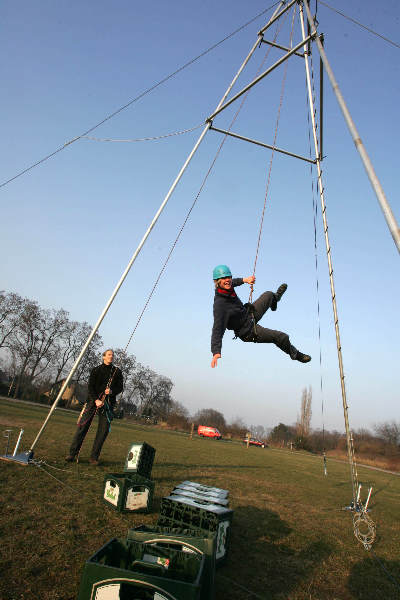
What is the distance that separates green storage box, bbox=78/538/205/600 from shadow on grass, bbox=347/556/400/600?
7.12 feet

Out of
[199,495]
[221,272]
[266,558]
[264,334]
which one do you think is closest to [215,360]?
[264,334]

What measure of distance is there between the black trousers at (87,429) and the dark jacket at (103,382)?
0.26 m

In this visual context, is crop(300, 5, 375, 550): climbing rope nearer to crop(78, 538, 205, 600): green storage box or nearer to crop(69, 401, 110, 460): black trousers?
crop(78, 538, 205, 600): green storage box

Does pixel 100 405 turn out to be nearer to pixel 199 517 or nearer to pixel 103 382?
pixel 103 382

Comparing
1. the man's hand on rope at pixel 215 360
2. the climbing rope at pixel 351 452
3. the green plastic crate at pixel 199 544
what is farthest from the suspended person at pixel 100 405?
the green plastic crate at pixel 199 544

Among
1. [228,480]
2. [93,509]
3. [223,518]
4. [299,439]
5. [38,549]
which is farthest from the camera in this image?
[299,439]

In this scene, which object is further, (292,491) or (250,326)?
(292,491)

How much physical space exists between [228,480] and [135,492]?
4.49m

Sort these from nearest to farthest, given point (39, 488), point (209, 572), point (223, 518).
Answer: point (209, 572)
point (223, 518)
point (39, 488)

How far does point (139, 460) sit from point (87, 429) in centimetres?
219

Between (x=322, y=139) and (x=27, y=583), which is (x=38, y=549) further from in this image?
(x=322, y=139)

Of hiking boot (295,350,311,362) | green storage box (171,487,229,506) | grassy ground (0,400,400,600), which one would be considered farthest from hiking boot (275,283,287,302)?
grassy ground (0,400,400,600)

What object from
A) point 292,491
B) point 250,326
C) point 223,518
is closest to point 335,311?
point 250,326

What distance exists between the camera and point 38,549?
3.18m
